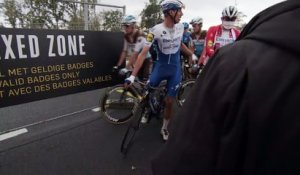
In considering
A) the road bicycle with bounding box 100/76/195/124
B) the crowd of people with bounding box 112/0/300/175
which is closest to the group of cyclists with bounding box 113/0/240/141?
the road bicycle with bounding box 100/76/195/124

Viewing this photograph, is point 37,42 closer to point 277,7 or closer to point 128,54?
point 128,54

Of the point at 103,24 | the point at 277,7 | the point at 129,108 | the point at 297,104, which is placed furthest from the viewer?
the point at 103,24

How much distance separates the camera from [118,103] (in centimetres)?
487

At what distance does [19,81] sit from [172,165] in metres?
3.48

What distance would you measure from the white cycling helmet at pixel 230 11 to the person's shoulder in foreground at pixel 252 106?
13.9 feet

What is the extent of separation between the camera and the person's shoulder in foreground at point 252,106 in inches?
26.4

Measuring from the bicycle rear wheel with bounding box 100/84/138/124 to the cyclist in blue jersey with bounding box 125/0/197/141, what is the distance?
0.69m

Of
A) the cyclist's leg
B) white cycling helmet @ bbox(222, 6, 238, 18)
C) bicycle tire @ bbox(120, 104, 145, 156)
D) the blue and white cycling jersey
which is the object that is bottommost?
bicycle tire @ bbox(120, 104, 145, 156)

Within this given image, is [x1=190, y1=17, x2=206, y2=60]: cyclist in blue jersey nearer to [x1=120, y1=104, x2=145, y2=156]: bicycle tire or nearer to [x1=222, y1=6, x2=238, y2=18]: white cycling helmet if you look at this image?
[x1=222, y1=6, x2=238, y2=18]: white cycling helmet

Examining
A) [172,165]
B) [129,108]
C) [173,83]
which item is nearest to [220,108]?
[172,165]

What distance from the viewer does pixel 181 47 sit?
443cm

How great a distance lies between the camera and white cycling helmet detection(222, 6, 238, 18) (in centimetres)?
476

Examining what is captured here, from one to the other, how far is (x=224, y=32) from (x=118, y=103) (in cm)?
229

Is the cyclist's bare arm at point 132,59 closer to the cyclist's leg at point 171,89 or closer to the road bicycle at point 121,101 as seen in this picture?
the road bicycle at point 121,101
